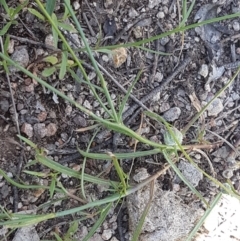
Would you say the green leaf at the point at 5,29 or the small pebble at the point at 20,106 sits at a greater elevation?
the green leaf at the point at 5,29

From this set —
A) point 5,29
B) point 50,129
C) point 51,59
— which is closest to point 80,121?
point 50,129

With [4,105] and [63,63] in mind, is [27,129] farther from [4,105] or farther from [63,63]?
[63,63]

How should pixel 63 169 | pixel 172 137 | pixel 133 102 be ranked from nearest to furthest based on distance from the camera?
pixel 63 169
pixel 172 137
pixel 133 102

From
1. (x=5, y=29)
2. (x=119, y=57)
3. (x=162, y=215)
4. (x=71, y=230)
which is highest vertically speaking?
(x=5, y=29)

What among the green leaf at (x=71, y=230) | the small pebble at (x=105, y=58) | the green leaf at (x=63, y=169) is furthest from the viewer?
the small pebble at (x=105, y=58)

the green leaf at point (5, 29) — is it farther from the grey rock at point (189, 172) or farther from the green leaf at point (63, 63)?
A: the grey rock at point (189, 172)

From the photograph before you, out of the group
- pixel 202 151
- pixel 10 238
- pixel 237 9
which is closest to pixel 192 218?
pixel 202 151

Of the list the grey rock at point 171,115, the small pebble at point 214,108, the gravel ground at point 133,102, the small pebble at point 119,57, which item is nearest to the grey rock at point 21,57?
the gravel ground at point 133,102

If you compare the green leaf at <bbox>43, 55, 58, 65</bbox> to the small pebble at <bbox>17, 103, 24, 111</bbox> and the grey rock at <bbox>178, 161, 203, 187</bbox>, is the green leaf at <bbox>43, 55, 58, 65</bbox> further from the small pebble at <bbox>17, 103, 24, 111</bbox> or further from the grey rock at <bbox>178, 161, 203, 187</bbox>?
the grey rock at <bbox>178, 161, 203, 187</bbox>
